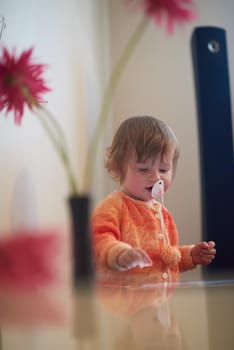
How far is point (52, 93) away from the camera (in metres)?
0.47

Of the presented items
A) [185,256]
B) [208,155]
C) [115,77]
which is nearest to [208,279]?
[185,256]

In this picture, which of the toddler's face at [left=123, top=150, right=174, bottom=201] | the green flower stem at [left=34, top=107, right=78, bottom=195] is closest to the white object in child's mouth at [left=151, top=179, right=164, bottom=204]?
the toddler's face at [left=123, top=150, right=174, bottom=201]

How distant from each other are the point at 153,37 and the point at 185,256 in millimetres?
250

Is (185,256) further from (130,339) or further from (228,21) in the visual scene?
(228,21)

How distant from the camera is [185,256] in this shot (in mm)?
517

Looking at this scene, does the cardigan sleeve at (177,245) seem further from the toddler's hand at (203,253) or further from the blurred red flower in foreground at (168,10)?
the blurred red flower in foreground at (168,10)

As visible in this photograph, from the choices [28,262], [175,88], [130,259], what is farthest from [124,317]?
[175,88]

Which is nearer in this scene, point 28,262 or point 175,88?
point 28,262

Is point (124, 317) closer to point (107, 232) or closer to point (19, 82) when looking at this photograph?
point (107, 232)

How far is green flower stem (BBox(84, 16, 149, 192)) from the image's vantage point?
415 millimetres

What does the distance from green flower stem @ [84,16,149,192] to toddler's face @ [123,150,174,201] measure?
0.06 metres

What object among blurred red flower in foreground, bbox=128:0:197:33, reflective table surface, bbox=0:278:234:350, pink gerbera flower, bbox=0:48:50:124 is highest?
blurred red flower in foreground, bbox=128:0:197:33

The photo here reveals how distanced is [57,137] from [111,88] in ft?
0.25

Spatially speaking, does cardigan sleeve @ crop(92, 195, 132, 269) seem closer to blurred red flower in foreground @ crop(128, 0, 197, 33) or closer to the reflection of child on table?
the reflection of child on table
